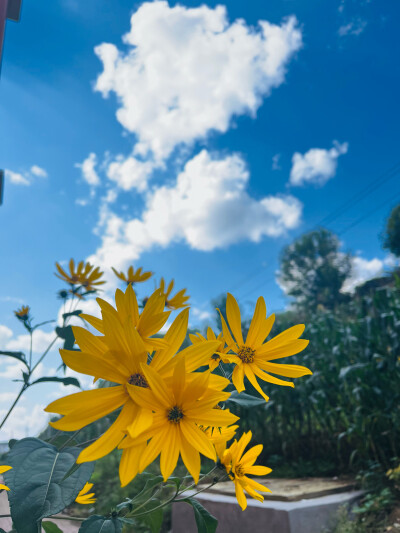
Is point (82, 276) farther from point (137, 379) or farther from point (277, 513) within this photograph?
point (277, 513)

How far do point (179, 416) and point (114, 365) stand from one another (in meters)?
0.08

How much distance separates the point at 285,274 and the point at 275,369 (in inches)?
1137

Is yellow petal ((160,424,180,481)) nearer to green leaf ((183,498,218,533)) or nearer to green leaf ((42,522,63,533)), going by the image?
green leaf ((183,498,218,533))

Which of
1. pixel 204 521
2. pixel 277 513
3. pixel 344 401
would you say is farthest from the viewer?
pixel 344 401

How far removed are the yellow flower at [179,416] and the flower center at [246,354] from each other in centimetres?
13

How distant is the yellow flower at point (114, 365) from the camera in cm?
36

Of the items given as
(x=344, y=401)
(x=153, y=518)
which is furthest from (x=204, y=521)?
(x=344, y=401)

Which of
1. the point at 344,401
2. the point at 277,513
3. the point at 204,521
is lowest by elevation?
the point at 277,513

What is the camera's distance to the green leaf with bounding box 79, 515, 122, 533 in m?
0.46

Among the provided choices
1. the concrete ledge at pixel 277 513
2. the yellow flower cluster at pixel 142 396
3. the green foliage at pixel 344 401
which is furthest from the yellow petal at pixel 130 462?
the green foliage at pixel 344 401

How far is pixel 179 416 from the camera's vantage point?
15.3 inches

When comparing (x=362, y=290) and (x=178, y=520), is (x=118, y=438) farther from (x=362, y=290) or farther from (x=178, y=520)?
(x=362, y=290)

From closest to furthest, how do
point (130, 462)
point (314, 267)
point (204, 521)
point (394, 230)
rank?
1. point (130, 462)
2. point (204, 521)
3. point (394, 230)
4. point (314, 267)

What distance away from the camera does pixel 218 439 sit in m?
0.43
